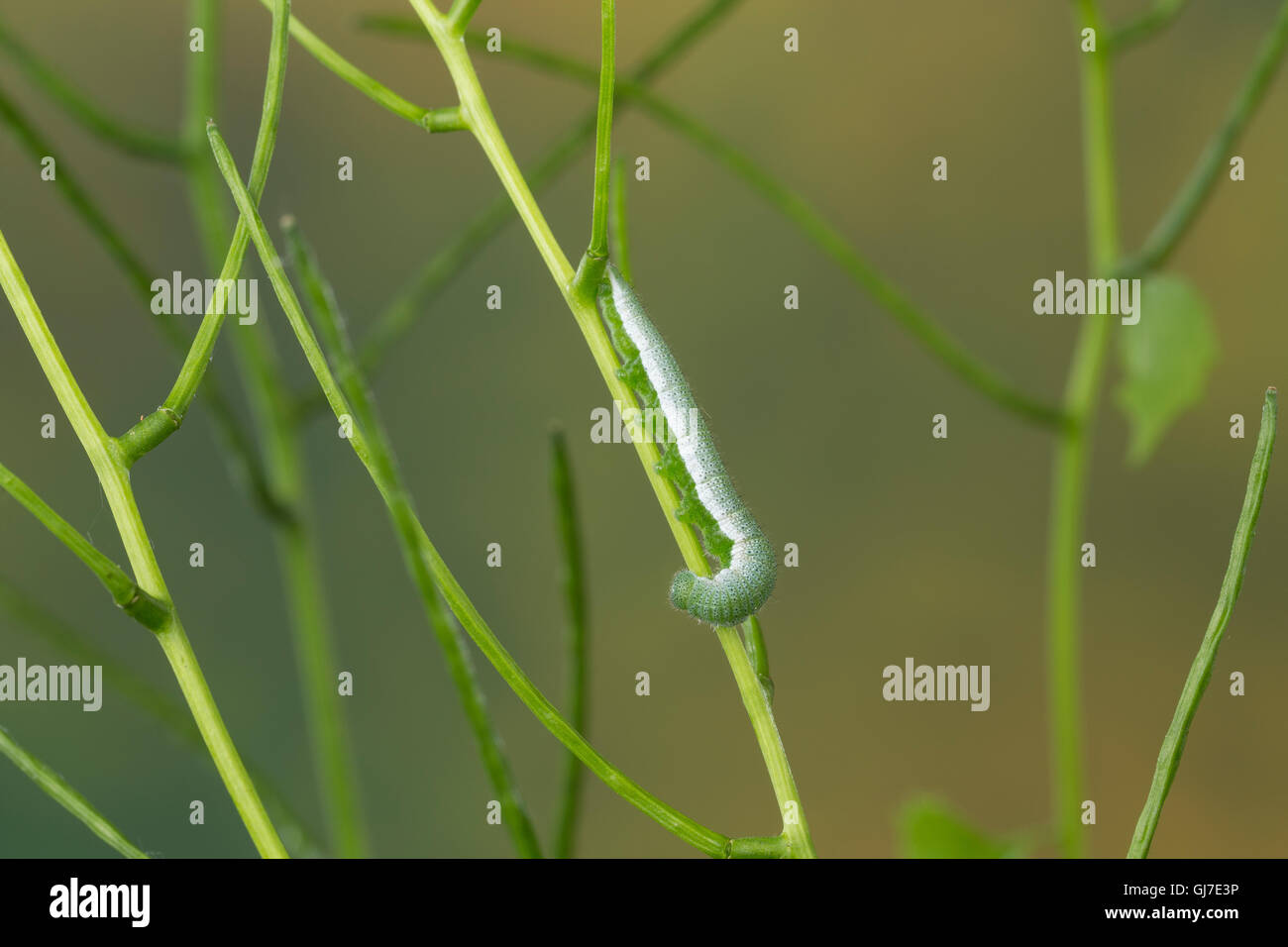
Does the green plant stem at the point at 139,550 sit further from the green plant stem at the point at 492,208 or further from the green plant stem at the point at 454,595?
the green plant stem at the point at 492,208

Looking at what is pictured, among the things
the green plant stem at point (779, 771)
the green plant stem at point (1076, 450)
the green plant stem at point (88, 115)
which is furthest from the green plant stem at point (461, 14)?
the green plant stem at point (1076, 450)

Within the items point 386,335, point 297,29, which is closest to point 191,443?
point 386,335

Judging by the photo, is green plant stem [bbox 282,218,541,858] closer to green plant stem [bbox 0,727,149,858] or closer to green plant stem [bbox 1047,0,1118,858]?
green plant stem [bbox 0,727,149,858]

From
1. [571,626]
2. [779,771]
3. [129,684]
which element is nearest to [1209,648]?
[779,771]

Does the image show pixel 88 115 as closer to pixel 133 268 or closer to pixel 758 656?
pixel 133 268

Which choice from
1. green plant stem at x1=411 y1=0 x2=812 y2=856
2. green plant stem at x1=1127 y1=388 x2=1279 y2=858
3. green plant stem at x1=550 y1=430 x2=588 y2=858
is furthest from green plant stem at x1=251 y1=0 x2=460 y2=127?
green plant stem at x1=1127 y1=388 x2=1279 y2=858
